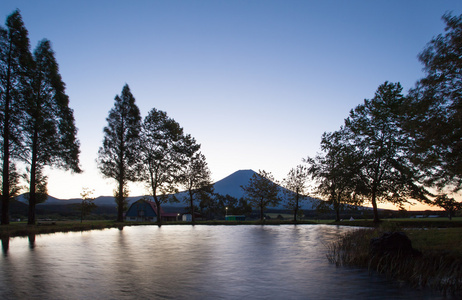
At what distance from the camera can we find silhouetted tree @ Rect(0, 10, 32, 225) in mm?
28734

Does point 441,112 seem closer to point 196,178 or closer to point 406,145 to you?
point 406,145

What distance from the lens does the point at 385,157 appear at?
4012 centimetres

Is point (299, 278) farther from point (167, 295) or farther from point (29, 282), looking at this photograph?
point (29, 282)

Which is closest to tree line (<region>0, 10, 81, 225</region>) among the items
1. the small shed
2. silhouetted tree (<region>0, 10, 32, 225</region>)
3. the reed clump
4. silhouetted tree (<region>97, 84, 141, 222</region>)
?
silhouetted tree (<region>0, 10, 32, 225</region>)

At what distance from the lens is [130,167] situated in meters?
49.2

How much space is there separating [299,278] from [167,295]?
4277 mm

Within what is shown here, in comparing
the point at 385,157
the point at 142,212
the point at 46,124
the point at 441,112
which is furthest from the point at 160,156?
the point at 142,212

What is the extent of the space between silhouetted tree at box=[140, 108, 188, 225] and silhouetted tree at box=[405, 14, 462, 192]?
124ft

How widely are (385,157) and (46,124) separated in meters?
36.8

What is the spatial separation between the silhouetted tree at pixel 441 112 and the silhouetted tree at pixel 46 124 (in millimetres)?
29704

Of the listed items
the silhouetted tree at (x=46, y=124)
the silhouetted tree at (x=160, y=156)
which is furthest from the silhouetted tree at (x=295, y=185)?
the silhouetted tree at (x=46, y=124)

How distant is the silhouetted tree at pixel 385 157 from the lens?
39531mm

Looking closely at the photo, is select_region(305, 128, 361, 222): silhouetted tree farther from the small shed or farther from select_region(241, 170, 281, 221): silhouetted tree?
the small shed

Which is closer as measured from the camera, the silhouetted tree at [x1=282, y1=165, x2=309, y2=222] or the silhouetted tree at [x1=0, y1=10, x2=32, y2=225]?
the silhouetted tree at [x1=0, y1=10, x2=32, y2=225]
